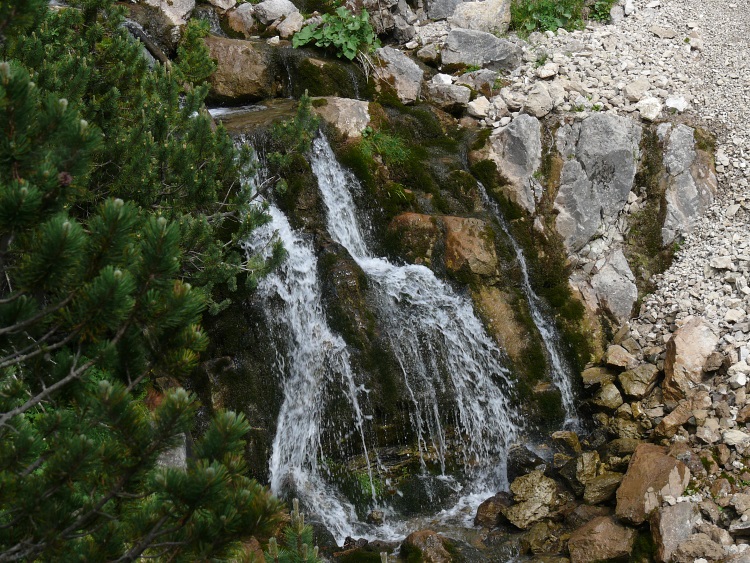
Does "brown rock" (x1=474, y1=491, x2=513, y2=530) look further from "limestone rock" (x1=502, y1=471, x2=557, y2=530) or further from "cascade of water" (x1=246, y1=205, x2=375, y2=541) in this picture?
"cascade of water" (x1=246, y1=205, x2=375, y2=541)

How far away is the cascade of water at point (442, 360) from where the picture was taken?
8.83m

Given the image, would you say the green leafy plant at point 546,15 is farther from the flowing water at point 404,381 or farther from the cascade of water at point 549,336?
the flowing water at point 404,381

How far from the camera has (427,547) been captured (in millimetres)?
7148

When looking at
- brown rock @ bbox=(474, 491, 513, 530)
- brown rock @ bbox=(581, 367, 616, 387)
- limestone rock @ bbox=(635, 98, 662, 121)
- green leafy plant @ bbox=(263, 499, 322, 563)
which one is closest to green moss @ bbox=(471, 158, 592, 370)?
brown rock @ bbox=(581, 367, 616, 387)

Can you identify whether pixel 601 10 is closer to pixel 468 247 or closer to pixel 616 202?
pixel 616 202

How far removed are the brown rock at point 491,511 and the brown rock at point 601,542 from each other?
952mm

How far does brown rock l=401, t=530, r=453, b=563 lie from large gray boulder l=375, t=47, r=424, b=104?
8.20m

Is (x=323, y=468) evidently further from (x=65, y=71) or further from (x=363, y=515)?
(x=65, y=71)

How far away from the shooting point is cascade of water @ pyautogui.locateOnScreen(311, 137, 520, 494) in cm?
883

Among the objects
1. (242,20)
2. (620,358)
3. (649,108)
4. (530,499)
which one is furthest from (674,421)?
(242,20)

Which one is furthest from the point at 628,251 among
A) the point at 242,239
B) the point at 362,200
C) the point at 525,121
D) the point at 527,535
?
the point at 242,239

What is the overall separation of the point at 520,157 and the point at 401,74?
308 centimetres

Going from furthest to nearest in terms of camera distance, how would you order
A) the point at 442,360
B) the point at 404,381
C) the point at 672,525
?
the point at 442,360, the point at 404,381, the point at 672,525

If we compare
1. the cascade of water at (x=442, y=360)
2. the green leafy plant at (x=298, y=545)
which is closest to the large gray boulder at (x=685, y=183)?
the cascade of water at (x=442, y=360)
